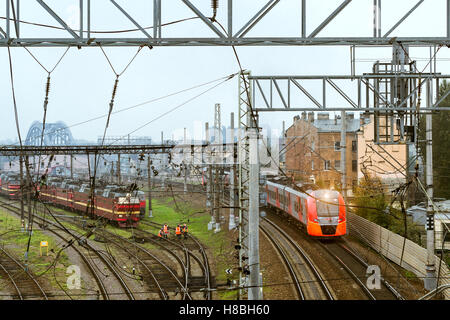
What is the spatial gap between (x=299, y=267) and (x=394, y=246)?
3.30 meters

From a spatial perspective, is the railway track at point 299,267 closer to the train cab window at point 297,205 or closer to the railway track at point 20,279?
the train cab window at point 297,205

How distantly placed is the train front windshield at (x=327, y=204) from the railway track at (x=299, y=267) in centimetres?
176

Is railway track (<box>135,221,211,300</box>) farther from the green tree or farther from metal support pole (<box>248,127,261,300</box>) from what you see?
the green tree

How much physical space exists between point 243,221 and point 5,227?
2020 centimetres

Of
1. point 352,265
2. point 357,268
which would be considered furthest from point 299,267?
point 357,268

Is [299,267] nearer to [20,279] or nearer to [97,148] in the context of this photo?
[97,148]

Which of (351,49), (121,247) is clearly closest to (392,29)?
(351,49)

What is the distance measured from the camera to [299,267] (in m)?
13.8

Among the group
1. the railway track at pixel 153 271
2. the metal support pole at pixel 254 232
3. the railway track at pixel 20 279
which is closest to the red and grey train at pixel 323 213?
the railway track at pixel 153 271

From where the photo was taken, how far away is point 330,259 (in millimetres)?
14328

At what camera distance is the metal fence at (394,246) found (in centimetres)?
1184

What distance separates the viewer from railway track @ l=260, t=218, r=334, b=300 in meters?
11.4
